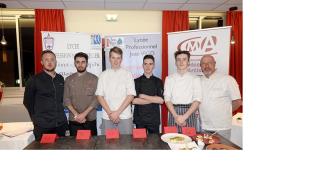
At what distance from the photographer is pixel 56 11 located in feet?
16.5

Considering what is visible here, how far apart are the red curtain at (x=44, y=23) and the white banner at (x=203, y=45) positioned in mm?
2322

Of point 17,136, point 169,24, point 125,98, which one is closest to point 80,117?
point 125,98

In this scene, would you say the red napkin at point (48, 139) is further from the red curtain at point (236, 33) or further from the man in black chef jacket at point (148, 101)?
the red curtain at point (236, 33)

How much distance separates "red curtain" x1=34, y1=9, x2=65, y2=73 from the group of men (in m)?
2.27

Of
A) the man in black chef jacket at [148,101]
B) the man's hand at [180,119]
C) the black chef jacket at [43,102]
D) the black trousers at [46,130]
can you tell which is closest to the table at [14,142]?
the black trousers at [46,130]

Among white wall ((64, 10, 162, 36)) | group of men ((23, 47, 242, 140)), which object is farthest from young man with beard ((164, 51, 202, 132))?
white wall ((64, 10, 162, 36))

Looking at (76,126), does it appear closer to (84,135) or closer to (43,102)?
(43,102)

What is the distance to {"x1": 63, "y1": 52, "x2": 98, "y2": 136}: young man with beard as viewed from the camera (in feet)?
10.0

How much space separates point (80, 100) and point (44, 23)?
2.67 m

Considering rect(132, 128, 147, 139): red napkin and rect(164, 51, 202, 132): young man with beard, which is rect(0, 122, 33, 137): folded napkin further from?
rect(164, 51, 202, 132): young man with beard

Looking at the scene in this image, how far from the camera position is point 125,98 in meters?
3.07

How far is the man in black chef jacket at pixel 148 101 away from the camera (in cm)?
312
